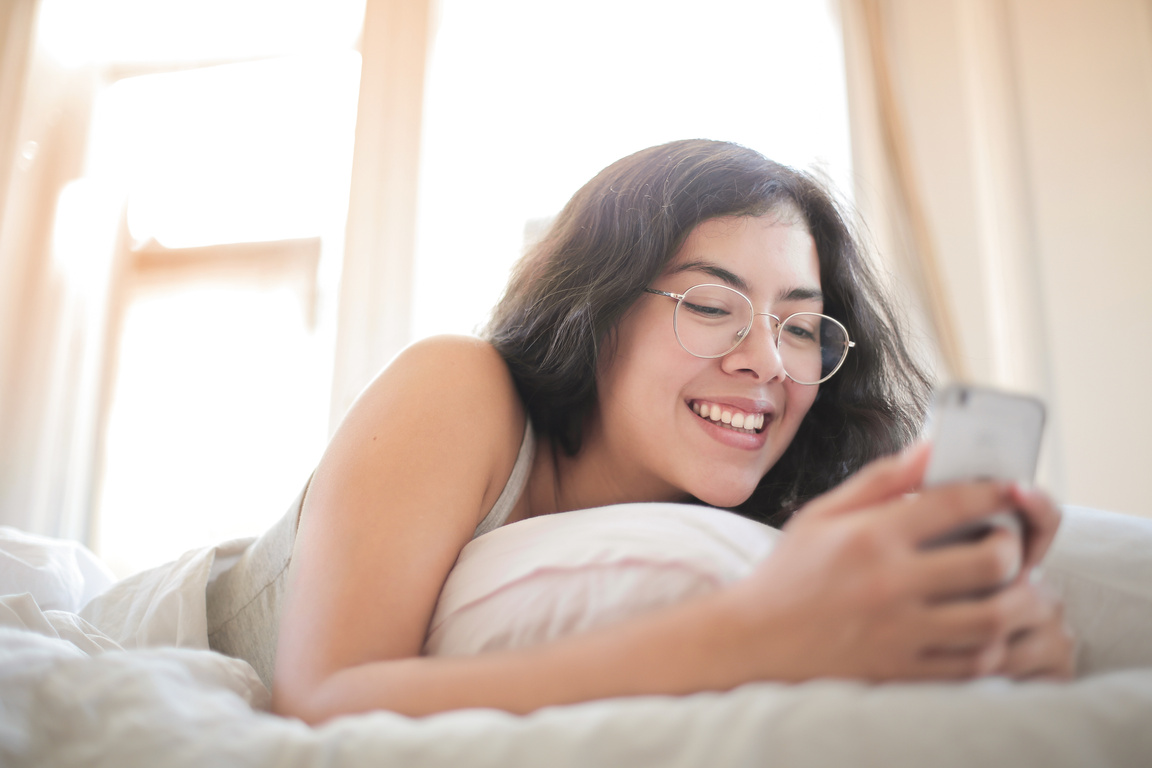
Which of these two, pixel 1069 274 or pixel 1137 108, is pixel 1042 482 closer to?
pixel 1069 274

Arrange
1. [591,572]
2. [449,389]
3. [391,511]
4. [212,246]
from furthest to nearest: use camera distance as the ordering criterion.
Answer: [212,246] < [449,389] < [391,511] < [591,572]

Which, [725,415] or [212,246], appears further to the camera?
[212,246]

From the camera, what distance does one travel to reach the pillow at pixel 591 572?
52cm

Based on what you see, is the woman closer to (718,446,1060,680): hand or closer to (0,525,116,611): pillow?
(718,446,1060,680): hand

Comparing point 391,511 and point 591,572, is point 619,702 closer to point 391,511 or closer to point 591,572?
point 591,572

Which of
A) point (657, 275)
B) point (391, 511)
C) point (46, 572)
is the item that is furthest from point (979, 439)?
point (46, 572)

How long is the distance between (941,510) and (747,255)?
62cm

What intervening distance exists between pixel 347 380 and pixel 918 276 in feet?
5.47

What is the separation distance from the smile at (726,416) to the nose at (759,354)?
0.20 ft

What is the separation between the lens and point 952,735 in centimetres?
36

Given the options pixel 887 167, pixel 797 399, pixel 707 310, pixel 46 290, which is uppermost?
pixel 887 167

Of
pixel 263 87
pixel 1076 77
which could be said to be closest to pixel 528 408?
pixel 1076 77

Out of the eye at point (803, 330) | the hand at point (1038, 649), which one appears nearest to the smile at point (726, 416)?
the eye at point (803, 330)

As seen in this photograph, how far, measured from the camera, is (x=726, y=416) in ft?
3.31
